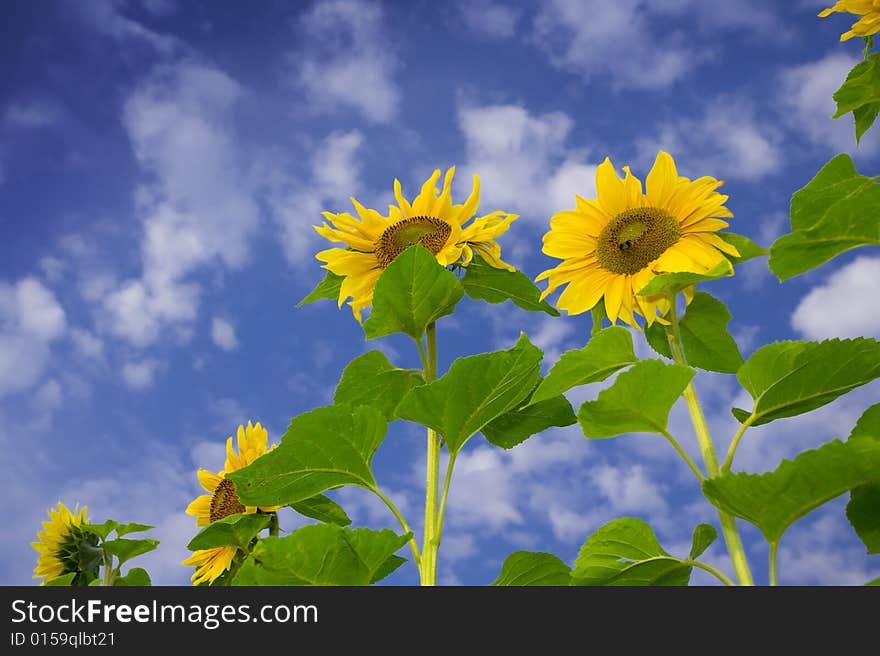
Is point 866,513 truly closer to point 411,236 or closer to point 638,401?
point 638,401

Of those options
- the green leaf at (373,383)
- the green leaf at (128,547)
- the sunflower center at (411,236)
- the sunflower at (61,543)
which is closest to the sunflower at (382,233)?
the sunflower center at (411,236)

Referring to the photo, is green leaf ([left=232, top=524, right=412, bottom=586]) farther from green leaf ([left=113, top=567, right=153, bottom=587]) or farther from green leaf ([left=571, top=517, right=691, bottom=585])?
green leaf ([left=113, top=567, right=153, bottom=587])

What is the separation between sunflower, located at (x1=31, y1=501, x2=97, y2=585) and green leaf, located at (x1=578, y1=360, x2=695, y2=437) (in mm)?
3068

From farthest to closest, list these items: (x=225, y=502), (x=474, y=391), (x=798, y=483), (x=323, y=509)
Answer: (x=225, y=502) → (x=323, y=509) → (x=474, y=391) → (x=798, y=483)

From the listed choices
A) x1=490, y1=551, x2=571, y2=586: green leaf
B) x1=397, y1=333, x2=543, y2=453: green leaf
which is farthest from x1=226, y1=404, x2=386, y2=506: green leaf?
x1=490, y1=551, x2=571, y2=586: green leaf

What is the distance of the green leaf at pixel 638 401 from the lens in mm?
1400

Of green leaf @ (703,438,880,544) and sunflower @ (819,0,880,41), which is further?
sunflower @ (819,0,880,41)

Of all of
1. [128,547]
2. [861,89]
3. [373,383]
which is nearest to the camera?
[373,383]

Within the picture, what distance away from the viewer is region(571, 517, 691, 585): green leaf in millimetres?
1526

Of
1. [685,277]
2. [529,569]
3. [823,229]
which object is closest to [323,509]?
[529,569]

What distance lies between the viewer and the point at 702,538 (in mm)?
1720

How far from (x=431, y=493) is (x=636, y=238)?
2.65 feet
